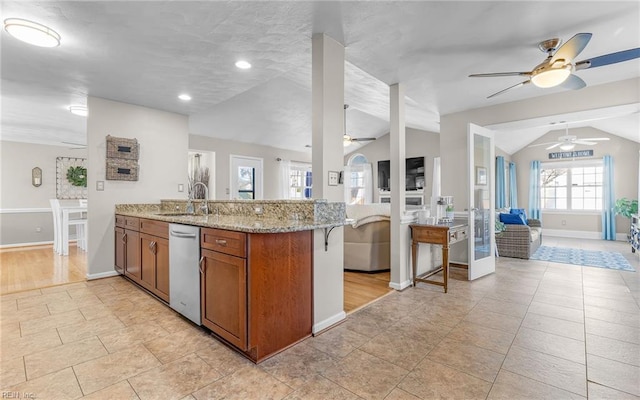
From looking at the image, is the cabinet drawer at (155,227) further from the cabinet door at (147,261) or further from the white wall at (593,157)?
the white wall at (593,157)

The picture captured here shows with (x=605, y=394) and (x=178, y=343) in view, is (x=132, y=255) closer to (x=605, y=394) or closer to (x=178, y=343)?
(x=178, y=343)

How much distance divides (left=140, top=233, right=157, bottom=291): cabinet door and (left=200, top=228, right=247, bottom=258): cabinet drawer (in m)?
1.10

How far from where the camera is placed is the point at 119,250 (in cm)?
385

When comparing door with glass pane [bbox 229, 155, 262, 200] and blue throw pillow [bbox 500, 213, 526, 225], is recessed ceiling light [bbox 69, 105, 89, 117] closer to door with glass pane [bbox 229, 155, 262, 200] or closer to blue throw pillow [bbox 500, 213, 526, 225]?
door with glass pane [bbox 229, 155, 262, 200]

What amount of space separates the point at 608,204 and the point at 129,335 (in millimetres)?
10057

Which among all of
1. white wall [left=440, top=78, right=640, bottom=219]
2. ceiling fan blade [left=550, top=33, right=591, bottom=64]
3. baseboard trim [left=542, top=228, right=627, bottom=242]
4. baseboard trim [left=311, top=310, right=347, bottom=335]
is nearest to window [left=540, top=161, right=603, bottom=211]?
baseboard trim [left=542, top=228, right=627, bottom=242]

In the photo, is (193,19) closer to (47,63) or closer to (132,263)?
(47,63)

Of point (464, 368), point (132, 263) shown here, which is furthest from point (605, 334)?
point (132, 263)

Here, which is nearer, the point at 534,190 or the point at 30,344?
the point at 30,344

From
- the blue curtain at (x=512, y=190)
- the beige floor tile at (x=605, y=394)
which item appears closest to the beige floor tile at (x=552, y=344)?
the beige floor tile at (x=605, y=394)

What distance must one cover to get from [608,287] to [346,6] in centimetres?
434

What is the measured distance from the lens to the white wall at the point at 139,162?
384cm

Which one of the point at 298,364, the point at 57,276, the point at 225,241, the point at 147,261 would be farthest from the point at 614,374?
the point at 57,276

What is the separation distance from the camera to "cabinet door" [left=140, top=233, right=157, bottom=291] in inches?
117
